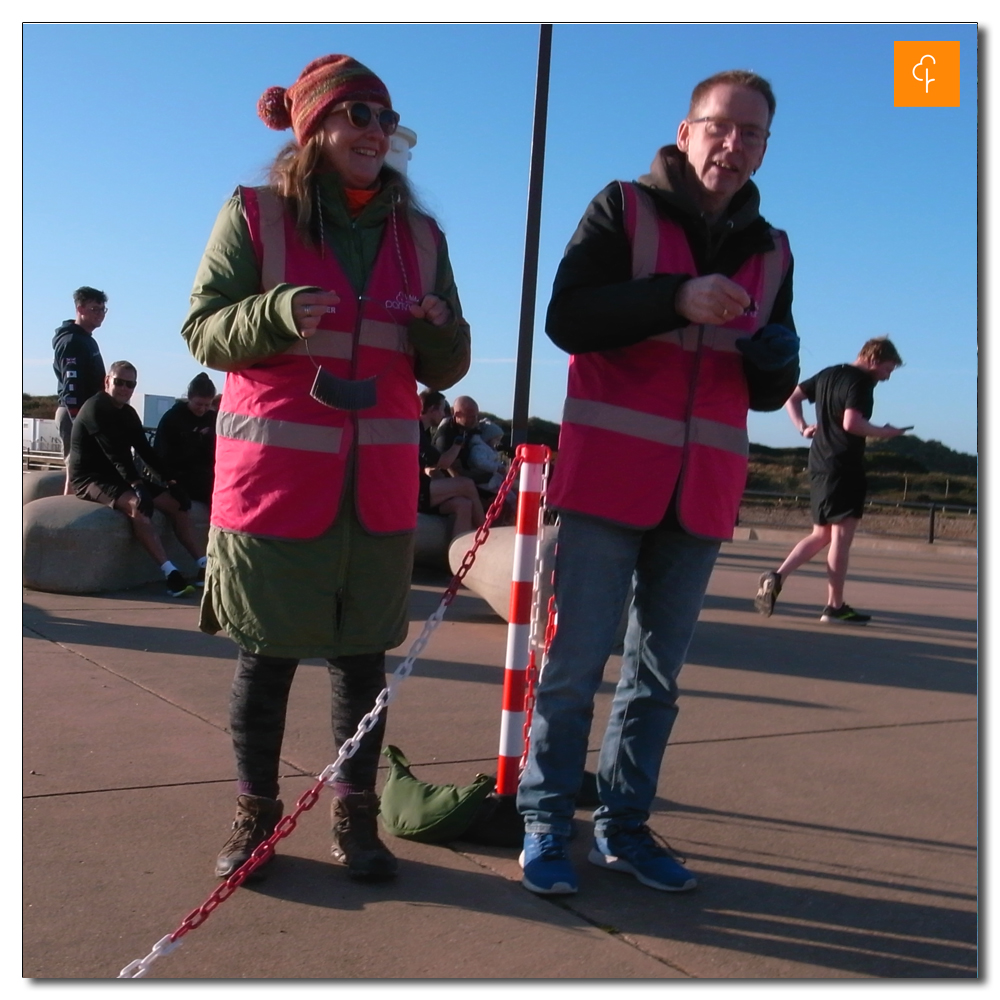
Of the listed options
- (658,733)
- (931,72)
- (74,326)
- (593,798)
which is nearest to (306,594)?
(658,733)

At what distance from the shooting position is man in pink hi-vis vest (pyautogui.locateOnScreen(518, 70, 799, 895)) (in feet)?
9.90

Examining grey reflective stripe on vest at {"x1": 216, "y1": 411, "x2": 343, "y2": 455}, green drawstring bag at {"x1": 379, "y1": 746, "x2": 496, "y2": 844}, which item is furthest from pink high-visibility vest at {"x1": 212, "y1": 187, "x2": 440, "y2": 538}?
green drawstring bag at {"x1": 379, "y1": 746, "x2": 496, "y2": 844}

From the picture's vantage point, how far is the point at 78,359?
330 inches

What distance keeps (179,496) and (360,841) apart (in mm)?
5562

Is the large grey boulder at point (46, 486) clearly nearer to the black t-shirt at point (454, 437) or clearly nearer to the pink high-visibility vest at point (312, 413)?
the black t-shirt at point (454, 437)

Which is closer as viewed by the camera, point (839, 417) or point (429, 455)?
point (839, 417)

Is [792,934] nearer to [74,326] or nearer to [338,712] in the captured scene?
[338,712]

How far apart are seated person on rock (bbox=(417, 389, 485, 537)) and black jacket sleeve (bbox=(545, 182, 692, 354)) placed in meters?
5.80

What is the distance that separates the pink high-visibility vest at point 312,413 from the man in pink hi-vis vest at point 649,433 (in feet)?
1.40

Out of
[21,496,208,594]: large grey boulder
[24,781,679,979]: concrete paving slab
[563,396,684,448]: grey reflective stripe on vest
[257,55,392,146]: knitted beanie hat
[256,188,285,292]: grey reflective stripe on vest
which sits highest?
[257,55,392,146]: knitted beanie hat

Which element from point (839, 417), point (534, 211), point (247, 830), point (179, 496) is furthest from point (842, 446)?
point (247, 830)

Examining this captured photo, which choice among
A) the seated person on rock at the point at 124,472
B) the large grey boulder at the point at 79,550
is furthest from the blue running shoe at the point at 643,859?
the large grey boulder at the point at 79,550

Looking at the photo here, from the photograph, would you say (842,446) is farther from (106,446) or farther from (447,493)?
(106,446)

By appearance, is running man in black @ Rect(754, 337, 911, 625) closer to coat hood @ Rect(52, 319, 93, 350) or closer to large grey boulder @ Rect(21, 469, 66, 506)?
coat hood @ Rect(52, 319, 93, 350)
